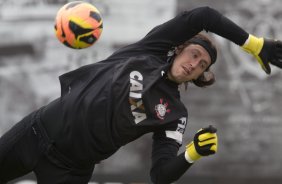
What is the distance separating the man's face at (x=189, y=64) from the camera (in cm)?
343

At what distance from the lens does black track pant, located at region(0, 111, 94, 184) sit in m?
3.46

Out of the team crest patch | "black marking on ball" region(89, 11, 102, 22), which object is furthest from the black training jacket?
"black marking on ball" region(89, 11, 102, 22)

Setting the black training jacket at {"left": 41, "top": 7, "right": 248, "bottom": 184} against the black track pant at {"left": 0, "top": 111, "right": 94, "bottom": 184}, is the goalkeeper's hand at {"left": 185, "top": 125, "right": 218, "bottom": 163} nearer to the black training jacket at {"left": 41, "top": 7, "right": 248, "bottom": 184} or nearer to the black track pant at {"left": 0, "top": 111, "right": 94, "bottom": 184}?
the black training jacket at {"left": 41, "top": 7, "right": 248, "bottom": 184}

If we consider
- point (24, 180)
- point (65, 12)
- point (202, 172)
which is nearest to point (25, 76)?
point (24, 180)

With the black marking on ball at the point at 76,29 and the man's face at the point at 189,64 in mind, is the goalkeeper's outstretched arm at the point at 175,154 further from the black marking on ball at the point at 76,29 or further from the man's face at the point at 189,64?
the black marking on ball at the point at 76,29

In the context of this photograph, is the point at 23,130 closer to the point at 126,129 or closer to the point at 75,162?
the point at 75,162

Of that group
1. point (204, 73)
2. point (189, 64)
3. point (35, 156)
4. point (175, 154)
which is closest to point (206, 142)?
point (175, 154)

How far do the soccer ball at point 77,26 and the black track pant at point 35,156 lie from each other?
50cm

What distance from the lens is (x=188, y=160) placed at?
132 inches

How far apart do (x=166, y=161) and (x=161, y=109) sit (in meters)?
0.31

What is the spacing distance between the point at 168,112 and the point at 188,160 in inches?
12.9

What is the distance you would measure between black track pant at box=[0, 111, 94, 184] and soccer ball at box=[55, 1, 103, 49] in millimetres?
503

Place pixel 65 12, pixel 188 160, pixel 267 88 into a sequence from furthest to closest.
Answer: pixel 267 88 → pixel 65 12 → pixel 188 160

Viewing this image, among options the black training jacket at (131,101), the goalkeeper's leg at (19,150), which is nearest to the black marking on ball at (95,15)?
the black training jacket at (131,101)
